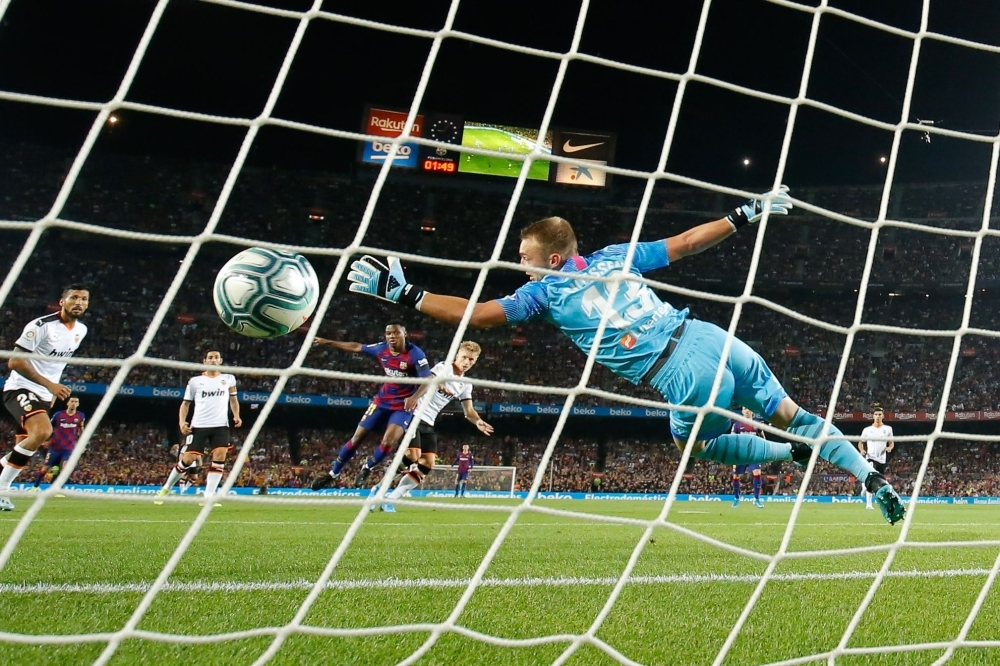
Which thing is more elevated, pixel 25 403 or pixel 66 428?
pixel 25 403

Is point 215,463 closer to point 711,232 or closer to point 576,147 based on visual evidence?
point 711,232

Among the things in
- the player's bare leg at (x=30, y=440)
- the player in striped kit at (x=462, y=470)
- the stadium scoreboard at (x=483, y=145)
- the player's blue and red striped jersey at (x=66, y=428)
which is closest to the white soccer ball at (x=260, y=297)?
the player's bare leg at (x=30, y=440)

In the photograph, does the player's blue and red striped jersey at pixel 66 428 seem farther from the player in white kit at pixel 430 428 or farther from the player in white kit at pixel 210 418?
the player in white kit at pixel 430 428

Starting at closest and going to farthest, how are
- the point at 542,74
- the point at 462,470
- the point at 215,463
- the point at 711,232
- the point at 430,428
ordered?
the point at 711,232, the point at 430,428, the point at 215,463, the point at 462,470, the point at 542,74

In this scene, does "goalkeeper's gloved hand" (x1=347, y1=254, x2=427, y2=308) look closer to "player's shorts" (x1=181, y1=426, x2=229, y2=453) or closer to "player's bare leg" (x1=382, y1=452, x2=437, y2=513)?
"player's bare leg" (x1=382, y1=452, x2=437, y2=513)

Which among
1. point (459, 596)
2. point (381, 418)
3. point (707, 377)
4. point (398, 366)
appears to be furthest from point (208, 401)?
point (707, 377)

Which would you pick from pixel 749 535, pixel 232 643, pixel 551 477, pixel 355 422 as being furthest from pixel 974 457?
pixel 232 643
